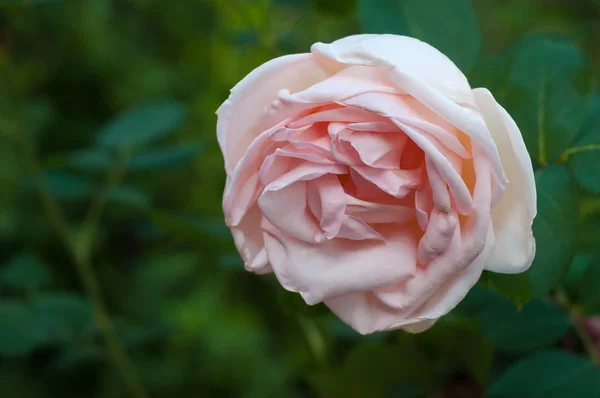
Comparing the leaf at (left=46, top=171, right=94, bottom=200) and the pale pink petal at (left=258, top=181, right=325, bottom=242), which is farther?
the leaf at (left=46, top=171, right=94, bottom=200)

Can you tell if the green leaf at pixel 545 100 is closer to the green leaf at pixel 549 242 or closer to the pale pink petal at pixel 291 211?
the green leaf at pixel 549 242

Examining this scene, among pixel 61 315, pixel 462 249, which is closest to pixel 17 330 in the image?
pixel 61 315

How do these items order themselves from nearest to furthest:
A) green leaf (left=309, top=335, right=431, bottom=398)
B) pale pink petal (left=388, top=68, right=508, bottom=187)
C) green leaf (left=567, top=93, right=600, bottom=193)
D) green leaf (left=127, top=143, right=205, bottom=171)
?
1. pale pink petal (left=388, top=68, right=508, bottom=187)
2. green leaf (left=567, top=93, right=600, bottom=193)
3. green leaf (left=309, top=335, right=431, bottom=398)
4. green leaf (left=127, top=143, right=205, bottom=171)

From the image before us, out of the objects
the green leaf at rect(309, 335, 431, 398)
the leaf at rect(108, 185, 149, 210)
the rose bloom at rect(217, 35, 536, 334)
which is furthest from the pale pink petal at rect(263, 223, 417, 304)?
the leaf at rect(108, 185, 149, 210)

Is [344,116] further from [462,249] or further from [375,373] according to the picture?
[375,373]

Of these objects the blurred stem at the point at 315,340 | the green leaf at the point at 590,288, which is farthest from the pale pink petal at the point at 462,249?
the blurred stem at the point at 315,340

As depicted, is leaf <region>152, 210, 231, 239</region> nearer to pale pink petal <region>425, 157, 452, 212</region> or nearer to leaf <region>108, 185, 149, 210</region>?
leaf <region>108, 185, 149, 210</region>
